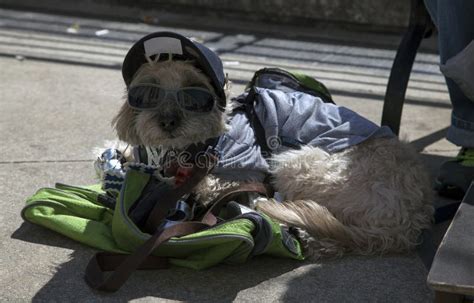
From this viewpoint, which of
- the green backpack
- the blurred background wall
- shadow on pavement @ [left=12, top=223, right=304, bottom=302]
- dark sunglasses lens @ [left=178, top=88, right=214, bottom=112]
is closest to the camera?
shadow on pavement @ [left=12, top=223, right=304, bottom=302]

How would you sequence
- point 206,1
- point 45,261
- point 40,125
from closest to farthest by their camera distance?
point 45,261, point 40,125, point 206,1

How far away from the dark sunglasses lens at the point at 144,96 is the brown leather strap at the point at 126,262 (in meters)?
0.57

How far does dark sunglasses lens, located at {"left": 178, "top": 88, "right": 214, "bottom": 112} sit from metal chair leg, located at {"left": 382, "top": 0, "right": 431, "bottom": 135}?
1.28 m

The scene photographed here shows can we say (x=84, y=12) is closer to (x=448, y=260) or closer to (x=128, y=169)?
(x=128, y=169)

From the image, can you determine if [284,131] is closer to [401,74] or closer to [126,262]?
[401,74]

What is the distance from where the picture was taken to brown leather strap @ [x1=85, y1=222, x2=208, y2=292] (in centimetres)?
308

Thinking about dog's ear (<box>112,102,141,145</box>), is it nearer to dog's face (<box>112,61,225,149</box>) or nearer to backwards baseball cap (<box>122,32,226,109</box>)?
dog's face (<box>112,61,225,149</box>)

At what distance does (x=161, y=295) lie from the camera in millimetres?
3098

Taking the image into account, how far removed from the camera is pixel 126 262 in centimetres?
311

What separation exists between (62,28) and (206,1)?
1.50 m

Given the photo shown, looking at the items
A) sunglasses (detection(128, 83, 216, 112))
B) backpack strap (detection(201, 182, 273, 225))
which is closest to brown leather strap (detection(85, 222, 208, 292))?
backpack strap (detection(201, 182, 273, 225))

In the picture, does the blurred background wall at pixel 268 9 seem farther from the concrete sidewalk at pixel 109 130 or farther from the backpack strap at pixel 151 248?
the backpack strap at pixel 151 248

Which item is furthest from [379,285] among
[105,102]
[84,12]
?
[84,12]

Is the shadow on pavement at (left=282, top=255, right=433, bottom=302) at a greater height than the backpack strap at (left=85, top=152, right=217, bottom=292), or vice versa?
the backpack strap at (left=85, top=152, right=217, bottom=292)
